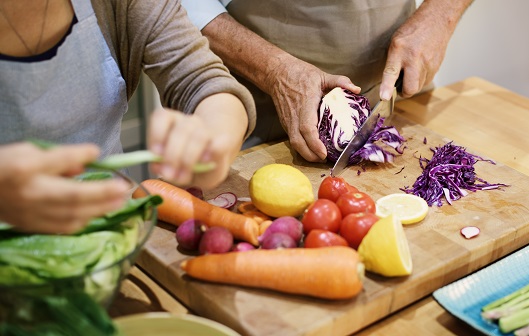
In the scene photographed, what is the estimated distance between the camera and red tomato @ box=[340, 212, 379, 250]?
4.84 feet

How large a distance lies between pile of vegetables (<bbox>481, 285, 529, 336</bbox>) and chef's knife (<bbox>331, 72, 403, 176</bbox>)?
0.64m

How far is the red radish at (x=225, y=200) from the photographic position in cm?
170

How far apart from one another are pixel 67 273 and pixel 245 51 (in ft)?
4.05

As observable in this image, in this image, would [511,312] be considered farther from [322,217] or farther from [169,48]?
[169,48]

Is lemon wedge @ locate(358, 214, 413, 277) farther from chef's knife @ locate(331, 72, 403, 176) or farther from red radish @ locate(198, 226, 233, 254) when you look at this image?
chef's knife @ locate(331, 72, 403, 176)

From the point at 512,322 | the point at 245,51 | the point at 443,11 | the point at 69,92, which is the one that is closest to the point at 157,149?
the point at 69,92

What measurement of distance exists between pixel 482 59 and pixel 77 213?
10.8 feet

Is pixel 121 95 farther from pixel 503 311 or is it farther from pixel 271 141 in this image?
pixel 503 311

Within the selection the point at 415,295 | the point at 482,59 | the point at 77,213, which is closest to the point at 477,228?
the point at 415,295

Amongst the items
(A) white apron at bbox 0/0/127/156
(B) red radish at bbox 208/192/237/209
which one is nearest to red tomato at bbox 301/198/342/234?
(B) red radish at bbox 208/192/237/209

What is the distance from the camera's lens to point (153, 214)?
131cm

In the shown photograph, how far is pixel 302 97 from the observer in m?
2.08

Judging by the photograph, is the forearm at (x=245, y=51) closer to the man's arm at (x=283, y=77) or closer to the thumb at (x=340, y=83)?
the man's arm at (x=283, y=77)

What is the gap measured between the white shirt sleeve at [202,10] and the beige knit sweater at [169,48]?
0.51m
